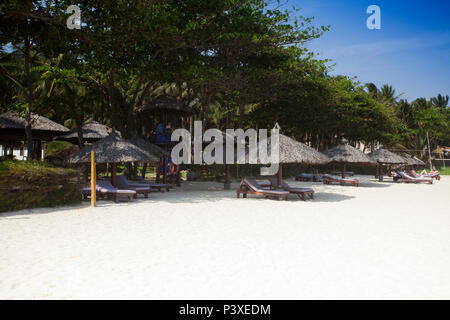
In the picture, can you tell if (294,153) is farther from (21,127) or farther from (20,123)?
(20,123)

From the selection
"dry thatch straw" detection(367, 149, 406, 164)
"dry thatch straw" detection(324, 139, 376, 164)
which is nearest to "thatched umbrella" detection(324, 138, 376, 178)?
"dry thatch straw" detection(324, 139, 376, 164)

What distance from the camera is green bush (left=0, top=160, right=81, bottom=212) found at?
30.3ft

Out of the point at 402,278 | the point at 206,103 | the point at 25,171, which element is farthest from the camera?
the point at 206,103

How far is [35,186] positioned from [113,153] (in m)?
3.67

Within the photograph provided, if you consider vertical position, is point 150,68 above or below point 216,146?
above

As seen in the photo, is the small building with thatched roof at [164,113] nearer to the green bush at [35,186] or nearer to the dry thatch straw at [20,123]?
the dry thatch straw at [20,123]

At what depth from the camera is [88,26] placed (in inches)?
517

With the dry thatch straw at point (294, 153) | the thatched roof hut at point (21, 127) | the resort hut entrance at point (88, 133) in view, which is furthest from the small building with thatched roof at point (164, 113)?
the dry thatch straw at point (294, 153)

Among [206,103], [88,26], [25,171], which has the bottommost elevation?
[25,171]

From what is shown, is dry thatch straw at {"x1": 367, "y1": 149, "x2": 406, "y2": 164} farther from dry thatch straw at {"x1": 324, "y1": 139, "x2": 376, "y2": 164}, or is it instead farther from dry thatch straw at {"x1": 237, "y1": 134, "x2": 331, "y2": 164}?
dry thatch straw at {"x1": 237, "y1": 134, "x2": 331, "y2": 164}

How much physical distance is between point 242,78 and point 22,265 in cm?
1535

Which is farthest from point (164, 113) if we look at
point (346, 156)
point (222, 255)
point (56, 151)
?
point (222, 255)
